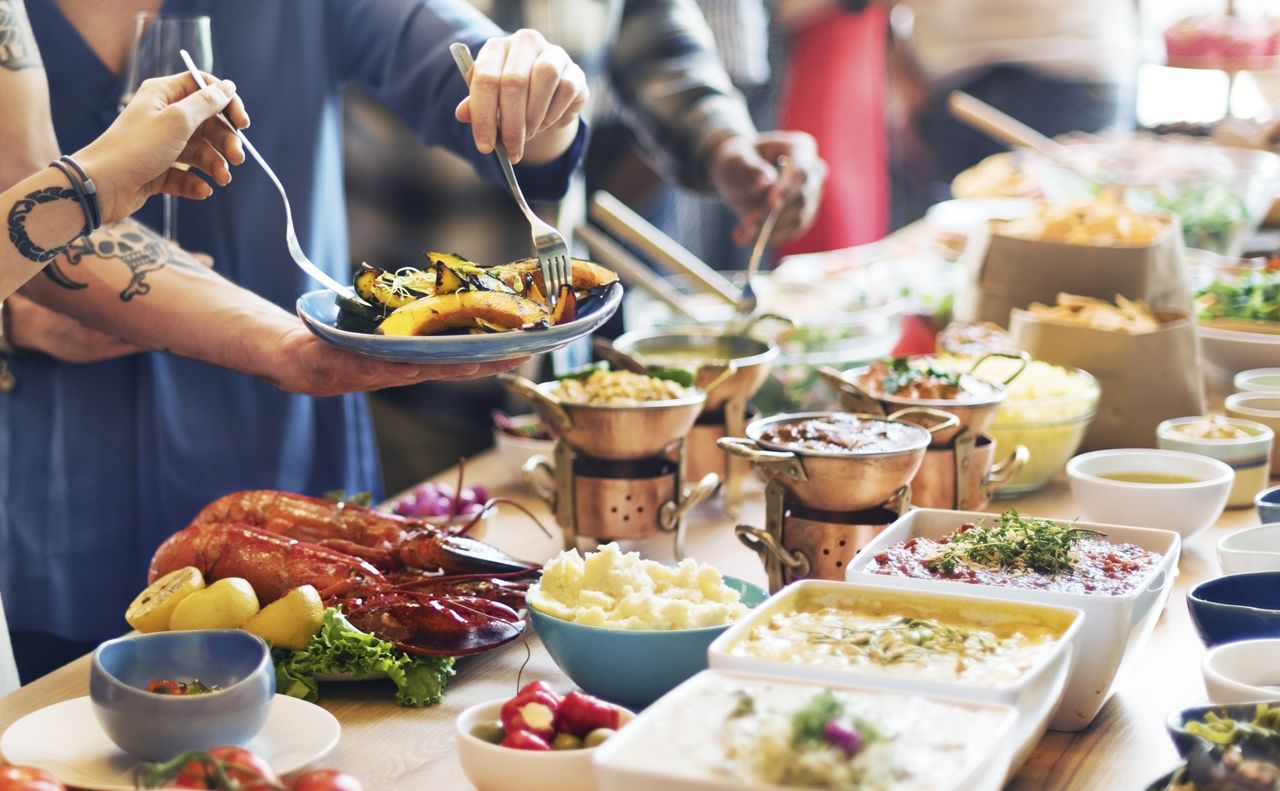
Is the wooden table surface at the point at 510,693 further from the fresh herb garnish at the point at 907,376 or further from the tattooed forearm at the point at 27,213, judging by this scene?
the tattooed forearm at the point at 27,213

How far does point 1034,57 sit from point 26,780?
5668 mm

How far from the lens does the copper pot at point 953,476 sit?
89.8 inches

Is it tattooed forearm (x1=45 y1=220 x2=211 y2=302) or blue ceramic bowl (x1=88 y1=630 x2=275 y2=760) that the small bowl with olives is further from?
tattooed forearm (x1=45 y1=220 x2=211 y2=302)

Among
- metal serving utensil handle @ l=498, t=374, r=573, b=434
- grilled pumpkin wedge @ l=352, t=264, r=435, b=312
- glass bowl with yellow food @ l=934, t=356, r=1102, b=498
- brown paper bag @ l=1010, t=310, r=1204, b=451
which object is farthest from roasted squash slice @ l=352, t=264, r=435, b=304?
brown paper bag @ l=1010, t=310, r=1204, b=451

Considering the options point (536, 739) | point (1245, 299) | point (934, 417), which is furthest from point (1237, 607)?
point (1245, 299)

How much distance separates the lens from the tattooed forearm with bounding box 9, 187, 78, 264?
5.95 ft

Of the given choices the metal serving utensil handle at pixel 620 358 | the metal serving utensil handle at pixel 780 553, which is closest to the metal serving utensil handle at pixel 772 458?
the metal serving utensil handle at pixel 780 553

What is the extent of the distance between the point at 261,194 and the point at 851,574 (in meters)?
1.65

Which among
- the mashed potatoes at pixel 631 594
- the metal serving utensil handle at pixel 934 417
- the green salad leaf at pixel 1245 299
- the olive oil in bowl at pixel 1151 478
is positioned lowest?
the olive oil in bowl at pixel 1151 478

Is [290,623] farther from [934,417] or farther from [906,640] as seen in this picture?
[934,417]

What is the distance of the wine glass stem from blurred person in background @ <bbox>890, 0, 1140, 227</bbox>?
395 cm

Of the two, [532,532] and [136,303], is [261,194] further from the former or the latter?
[532,532]

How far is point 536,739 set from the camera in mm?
1462

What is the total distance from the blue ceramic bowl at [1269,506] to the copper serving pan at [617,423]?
931mm
